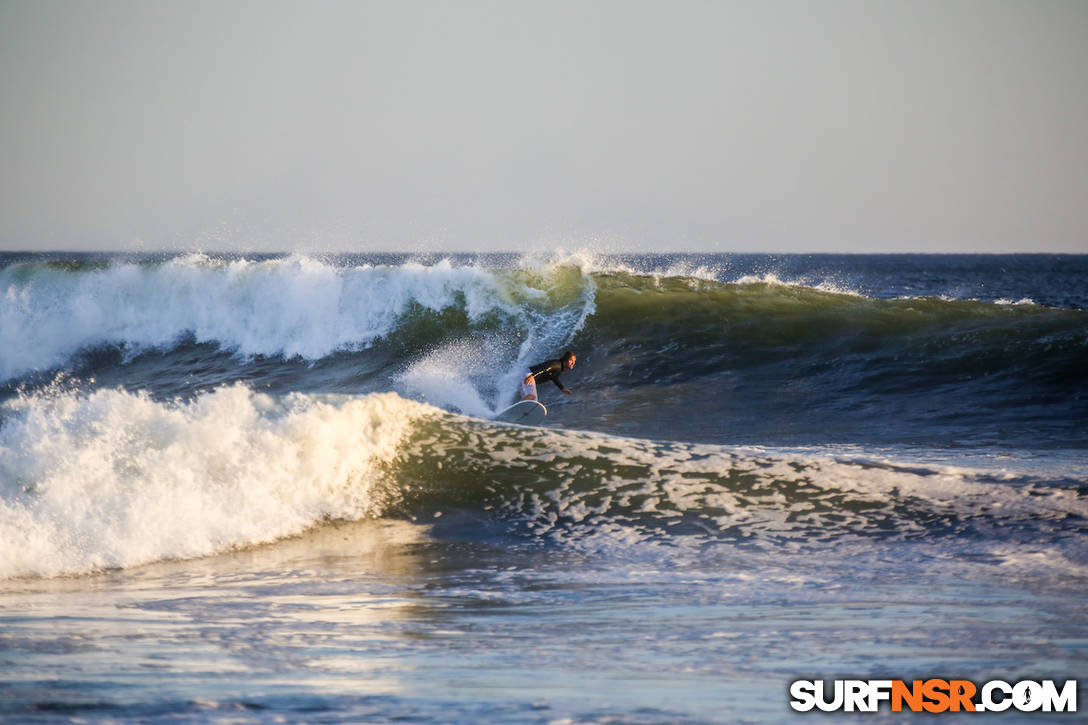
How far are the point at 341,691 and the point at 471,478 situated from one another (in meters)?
4.81

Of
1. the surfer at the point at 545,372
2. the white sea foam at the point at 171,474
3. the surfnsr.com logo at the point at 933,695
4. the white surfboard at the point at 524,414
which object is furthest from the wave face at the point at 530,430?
the surfnsr.com logo at the point at 933,695

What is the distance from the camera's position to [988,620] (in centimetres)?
487

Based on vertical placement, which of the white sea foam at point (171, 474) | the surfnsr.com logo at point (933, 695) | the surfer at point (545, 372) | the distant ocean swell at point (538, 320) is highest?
the distant ocean swell at point (538, 320)

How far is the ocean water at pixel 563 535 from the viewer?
414 cm

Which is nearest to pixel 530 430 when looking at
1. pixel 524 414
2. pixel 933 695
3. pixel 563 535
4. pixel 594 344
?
pixel 524 414

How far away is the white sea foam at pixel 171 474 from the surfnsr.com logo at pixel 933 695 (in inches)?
181

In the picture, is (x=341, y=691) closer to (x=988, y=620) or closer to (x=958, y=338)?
(x=988, y=620)

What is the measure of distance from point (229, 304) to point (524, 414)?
10.6 metres

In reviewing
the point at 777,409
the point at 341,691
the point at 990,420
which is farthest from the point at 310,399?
the point at 990,420

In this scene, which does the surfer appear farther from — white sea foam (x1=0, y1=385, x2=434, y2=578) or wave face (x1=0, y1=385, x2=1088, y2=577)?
white sea foam (x1=0, y1=385, x2=434, y2=578)

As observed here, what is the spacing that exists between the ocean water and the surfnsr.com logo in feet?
0.32

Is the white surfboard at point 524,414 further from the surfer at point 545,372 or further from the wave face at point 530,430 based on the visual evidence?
the wave face at point 530,430

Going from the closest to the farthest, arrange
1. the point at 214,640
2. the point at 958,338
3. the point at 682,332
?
the point at 214,640 → the point at 958,338 → the point at 682,332

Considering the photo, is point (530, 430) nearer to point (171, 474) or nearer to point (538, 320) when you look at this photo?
point (171, 474)
